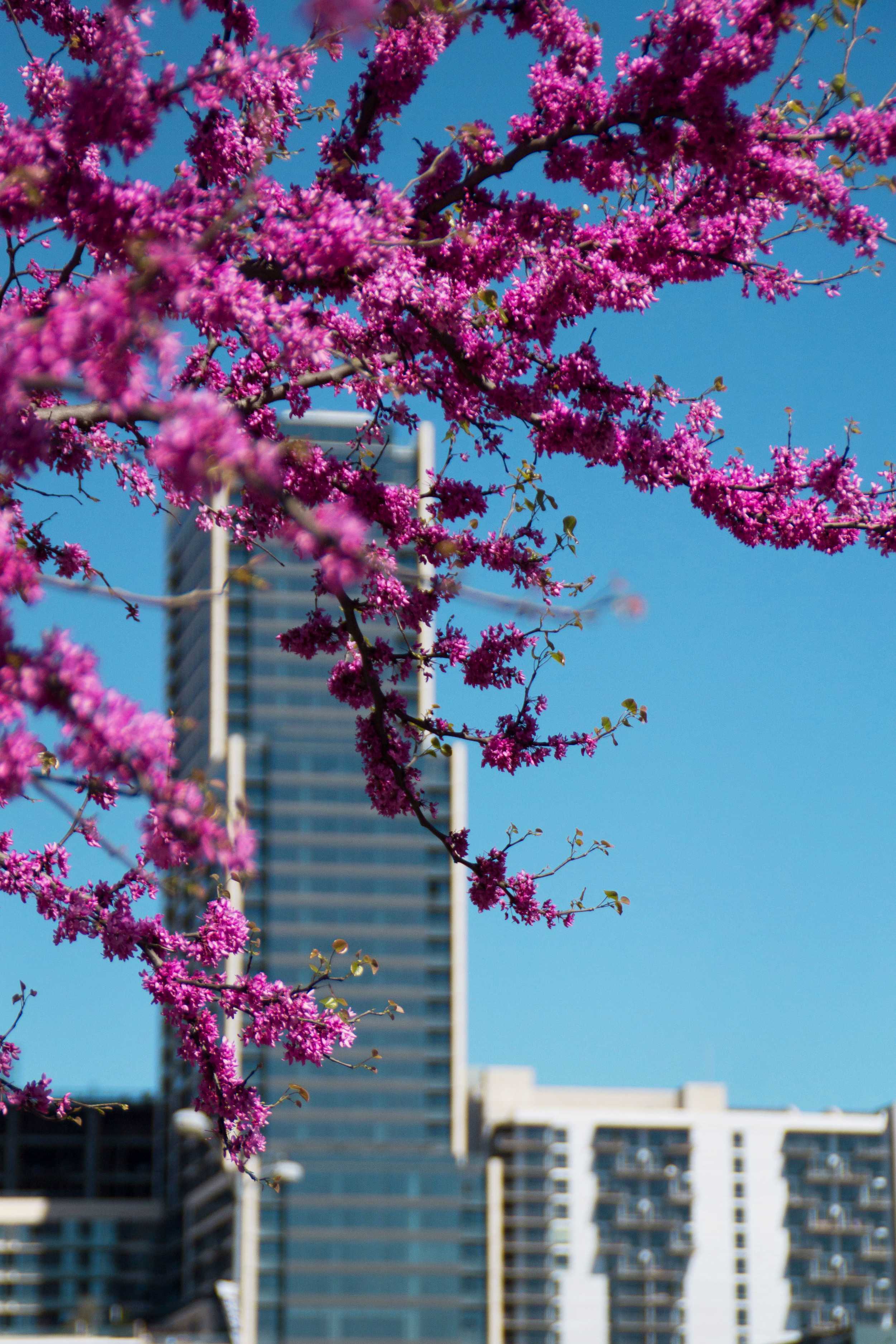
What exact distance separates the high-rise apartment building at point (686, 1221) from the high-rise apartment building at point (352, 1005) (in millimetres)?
8315

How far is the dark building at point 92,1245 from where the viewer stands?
125 metres

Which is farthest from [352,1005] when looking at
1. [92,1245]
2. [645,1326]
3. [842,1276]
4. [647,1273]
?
Result: [842,1276]

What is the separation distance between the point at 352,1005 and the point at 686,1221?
39194mm

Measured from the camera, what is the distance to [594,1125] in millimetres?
124375

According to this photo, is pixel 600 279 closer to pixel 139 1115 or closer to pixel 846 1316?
pixel 846 1316

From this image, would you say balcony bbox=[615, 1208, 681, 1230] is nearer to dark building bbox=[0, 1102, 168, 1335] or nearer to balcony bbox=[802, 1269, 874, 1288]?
balcony bbox=[802, 1269, 874, 1288]

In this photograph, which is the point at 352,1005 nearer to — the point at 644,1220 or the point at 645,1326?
the point at 644,1220

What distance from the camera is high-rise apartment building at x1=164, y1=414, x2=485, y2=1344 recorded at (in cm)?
10262

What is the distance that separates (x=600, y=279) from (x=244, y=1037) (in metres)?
3.34

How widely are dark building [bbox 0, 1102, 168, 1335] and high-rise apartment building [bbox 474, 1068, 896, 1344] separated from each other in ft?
83.1

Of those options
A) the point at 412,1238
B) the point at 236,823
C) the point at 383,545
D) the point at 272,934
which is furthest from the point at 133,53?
the point at 272,934

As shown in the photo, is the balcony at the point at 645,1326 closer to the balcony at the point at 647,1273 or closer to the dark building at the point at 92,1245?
the balcony at the point at 647,1273

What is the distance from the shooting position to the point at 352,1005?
324 feet

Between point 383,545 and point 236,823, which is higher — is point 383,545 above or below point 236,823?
above
